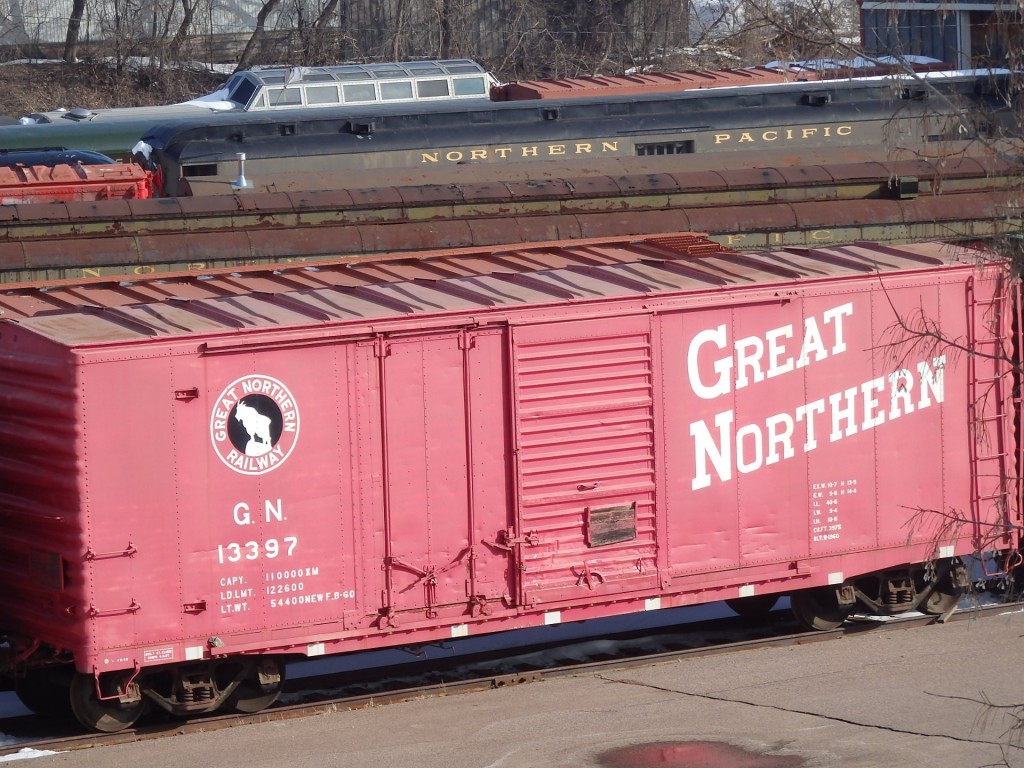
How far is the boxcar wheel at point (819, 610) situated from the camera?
484 inches

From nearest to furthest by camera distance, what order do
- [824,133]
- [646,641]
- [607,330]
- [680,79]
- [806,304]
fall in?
[607,330] < [806,304] < [646,641] < [824,133] < [680,79]

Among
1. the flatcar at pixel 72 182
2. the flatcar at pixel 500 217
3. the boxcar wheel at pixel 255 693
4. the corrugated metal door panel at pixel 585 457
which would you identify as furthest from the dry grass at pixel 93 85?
the boxcar wheel at pixel 255 693

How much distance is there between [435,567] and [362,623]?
0.63m

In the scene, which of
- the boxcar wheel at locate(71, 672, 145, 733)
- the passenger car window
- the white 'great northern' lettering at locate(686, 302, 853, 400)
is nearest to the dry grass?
the passenger car window

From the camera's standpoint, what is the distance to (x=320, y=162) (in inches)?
795

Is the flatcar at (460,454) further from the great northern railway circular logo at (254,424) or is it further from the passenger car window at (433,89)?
the passenger car window at (433,89)

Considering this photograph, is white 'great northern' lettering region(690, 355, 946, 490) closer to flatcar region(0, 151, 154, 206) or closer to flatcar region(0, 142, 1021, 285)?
flatcar region(0, 142, 1021, 285)

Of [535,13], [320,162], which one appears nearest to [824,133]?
[320,162]

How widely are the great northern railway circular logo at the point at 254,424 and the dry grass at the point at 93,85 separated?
34667 mm

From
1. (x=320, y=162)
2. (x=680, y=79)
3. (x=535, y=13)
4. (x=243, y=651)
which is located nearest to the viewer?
(x=243, y=651)

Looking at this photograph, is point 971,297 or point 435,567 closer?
point 435,567

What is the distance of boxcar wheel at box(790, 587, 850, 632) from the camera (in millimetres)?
12297

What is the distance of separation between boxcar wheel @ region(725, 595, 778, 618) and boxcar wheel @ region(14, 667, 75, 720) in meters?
5.65

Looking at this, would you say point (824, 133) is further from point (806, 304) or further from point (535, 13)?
point (535, 13)
